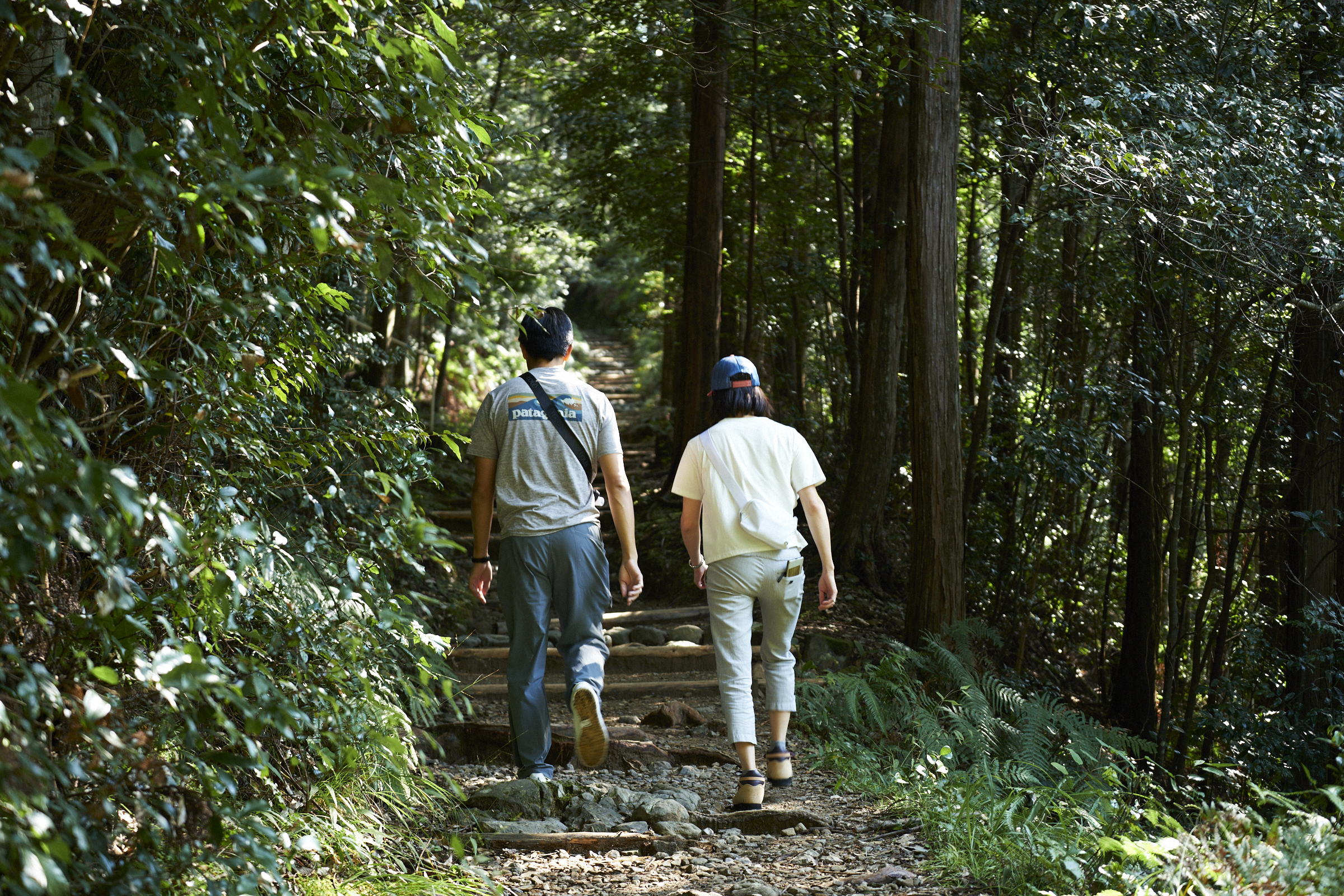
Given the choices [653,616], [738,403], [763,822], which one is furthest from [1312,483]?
[763,822]

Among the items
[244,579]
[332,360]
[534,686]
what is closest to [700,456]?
[534,686]

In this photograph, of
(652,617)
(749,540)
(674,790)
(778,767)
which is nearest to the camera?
(749,540)

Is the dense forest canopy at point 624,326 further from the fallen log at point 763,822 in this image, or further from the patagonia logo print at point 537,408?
the fallen log at point 763,822

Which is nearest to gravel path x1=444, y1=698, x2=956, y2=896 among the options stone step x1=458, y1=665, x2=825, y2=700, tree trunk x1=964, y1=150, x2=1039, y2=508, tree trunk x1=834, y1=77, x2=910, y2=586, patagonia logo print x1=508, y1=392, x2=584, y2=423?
patagonia logo print x1=508, y1=392, x2=584, y2=423

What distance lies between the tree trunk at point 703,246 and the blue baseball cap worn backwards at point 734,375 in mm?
7362

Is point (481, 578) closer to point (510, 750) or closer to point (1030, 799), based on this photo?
point (510, 750)

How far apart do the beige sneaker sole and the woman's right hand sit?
1.17 meters

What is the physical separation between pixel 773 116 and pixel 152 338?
1279cm

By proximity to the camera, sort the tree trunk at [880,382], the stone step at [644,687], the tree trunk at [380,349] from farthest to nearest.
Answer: the tree trunk at [880,382] < the tree trunk at [380,349] < the stone step at [644,687]

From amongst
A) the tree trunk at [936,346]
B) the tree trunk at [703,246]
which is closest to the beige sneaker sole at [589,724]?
the tree trunk at [936,346]

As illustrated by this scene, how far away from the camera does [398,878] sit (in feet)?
11.3

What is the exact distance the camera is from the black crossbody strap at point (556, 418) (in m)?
4.84

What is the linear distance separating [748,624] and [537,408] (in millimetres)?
1450

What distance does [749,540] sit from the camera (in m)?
4.77
